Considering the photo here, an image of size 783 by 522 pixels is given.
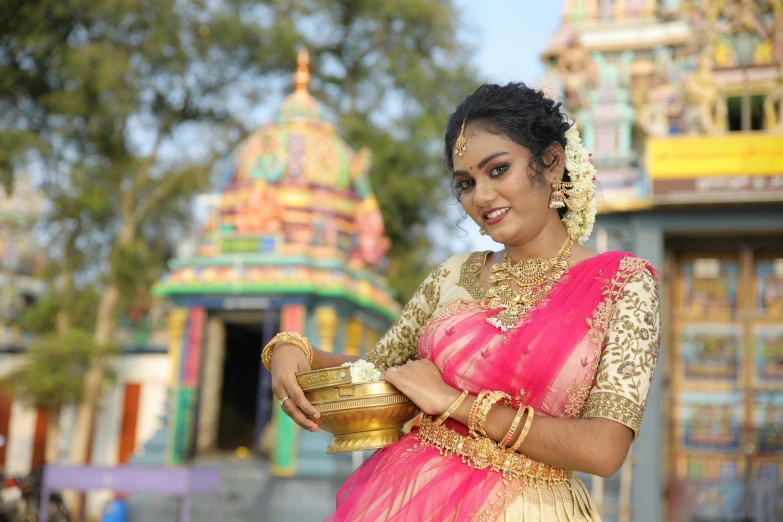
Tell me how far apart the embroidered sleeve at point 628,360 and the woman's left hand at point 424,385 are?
0.28 meters

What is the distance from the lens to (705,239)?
973 centimetres

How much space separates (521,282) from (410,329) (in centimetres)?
33

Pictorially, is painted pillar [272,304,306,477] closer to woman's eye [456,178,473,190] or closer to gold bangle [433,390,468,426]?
woman's eye [456,178,473,190]

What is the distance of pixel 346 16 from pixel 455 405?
692 inches

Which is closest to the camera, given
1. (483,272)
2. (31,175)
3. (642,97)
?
(483,272)

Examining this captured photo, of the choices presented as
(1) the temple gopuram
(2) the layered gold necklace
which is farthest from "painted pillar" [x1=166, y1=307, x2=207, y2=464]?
(2) the layered gold necklace

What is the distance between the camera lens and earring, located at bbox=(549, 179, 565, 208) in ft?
6.29

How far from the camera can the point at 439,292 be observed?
2.09 meters

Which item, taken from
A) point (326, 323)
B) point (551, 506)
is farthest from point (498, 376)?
point (326, 323)

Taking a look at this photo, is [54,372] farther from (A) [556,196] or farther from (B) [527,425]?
(B) [527,425]

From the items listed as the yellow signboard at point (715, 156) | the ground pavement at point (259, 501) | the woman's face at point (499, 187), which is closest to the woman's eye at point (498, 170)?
the woman's face at point (499, 187)

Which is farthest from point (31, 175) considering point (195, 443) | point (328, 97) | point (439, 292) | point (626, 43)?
point (439, 292)

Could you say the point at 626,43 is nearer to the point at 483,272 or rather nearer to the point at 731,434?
the point at 731,434

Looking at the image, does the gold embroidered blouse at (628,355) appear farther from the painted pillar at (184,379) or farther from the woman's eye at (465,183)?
the painted pillar at (184,379)
